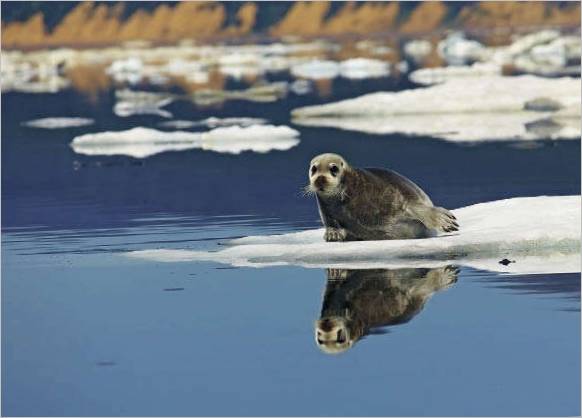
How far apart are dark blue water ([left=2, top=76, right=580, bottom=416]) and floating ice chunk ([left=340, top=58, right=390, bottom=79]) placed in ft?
69.7

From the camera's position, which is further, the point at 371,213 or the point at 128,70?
the point at 128,70

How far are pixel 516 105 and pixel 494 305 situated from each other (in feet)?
47.7

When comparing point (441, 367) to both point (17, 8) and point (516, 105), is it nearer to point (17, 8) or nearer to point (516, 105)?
point (516, 105)

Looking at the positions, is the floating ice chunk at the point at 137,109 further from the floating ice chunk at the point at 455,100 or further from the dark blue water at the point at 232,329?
the dark blue water at the point at 232,329

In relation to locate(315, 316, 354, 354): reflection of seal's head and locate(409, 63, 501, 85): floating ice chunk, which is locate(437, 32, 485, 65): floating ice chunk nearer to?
locate(409, 63, 501, 85): floating ice chunk

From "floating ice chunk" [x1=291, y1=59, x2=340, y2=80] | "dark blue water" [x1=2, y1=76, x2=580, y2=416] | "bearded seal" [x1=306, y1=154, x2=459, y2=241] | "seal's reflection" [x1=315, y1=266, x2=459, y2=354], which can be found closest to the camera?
"dark blue water" [x1=2, y1=76, x2=580, y2=416]

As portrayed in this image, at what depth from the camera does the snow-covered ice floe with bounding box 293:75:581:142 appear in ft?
69.2

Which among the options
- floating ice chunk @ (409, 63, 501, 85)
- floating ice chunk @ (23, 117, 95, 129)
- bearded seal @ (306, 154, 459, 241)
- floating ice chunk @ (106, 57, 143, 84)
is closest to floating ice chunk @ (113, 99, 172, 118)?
floating ice chunk @ (23, 117, 95, 129)

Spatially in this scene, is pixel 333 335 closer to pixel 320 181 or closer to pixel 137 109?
pixel 320 181

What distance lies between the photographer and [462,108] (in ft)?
74.0

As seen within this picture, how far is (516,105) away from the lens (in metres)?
22.5

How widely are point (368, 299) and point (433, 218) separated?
1827 millimetres

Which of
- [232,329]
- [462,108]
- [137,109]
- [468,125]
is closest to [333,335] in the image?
[232,329]

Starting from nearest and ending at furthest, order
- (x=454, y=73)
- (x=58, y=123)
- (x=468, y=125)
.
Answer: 1. (x=468, y=125)
2. (x=58, y=123)
3. (x=454, y=73)
